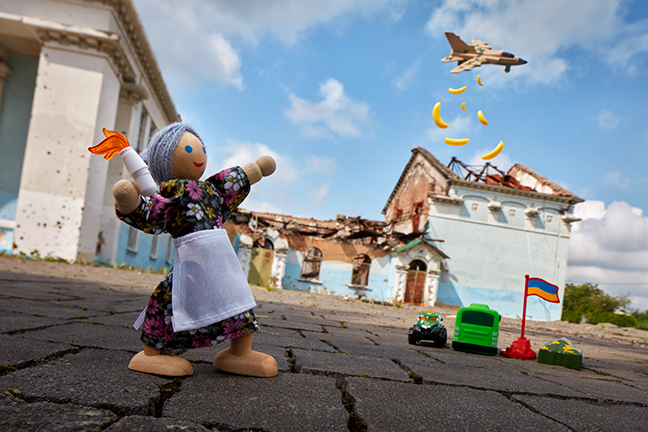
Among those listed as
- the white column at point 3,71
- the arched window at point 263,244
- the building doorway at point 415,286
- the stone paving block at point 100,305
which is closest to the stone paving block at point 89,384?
the stone paving block at point 100,305

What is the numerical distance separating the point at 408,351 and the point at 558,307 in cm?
2120

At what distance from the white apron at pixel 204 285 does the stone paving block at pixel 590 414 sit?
1433 millimetres

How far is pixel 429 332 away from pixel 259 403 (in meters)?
2.82

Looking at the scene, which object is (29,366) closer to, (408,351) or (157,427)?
(157,427)

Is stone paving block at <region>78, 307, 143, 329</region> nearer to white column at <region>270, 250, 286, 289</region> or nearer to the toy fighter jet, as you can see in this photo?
the toy fighter jet

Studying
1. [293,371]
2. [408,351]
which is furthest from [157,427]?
[408,351]

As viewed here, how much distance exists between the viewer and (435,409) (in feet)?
5.51

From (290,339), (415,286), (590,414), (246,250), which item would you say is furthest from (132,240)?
(590,414)

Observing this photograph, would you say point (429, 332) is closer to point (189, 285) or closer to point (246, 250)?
point (189, 285)

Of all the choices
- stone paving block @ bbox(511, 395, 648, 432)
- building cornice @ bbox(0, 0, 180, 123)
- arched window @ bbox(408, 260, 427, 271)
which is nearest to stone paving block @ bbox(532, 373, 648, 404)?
stone paving block @ bbox(511, 395, 648, 432)

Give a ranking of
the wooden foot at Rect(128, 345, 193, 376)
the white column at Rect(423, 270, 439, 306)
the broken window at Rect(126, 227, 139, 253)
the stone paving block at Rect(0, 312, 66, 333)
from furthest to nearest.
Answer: the white column at Rect(423, 270, 439, 306), the broken window at Rect(126, 227, 139, 253), the stone paving block at Rect(0, 312, 66, 333), the wooden foot at Rect(128, 345, 193, 376)

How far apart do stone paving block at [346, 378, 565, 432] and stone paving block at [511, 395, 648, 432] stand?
4.1 inches

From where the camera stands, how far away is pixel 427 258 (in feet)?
66.7

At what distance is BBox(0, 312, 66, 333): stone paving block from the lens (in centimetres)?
248
